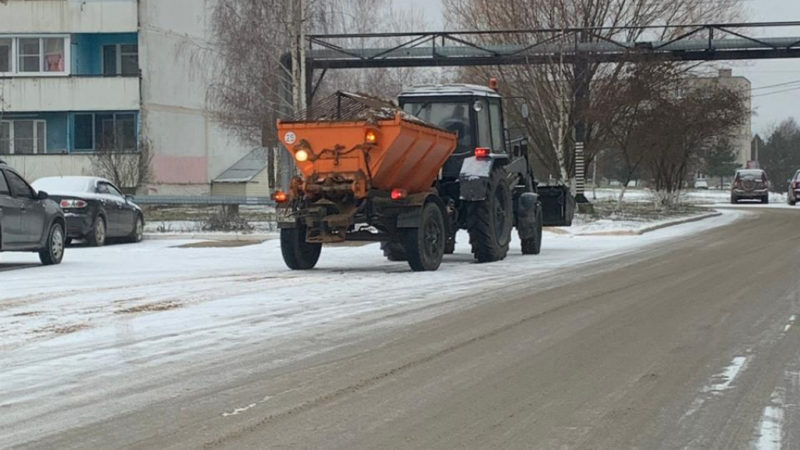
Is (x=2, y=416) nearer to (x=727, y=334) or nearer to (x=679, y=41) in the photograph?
(x=727, y=334)

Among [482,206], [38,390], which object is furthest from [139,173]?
[38,390]

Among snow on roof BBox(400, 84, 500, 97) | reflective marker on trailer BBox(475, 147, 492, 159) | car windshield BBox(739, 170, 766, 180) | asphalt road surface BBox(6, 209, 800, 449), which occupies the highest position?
snow on roof BBox(400, 84, 500, 97)

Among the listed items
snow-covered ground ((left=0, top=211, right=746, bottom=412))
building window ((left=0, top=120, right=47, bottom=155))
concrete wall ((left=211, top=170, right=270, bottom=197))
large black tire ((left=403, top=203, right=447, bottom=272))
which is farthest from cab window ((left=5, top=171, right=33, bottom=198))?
concrete wall ((left=211, top=170, right=270, bottom=197))

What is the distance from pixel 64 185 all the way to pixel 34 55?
2408cm

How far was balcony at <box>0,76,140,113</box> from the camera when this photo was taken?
4428 cm

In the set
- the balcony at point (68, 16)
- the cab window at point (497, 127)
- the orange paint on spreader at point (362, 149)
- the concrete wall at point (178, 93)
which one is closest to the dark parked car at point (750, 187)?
the concrete wall at point (178, 93)

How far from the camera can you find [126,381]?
8094mm

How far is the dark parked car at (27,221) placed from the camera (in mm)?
16734

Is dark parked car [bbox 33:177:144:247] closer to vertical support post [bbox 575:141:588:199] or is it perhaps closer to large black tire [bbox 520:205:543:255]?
large black tire [bbox 520:205:543:255]

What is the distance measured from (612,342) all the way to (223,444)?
462cm

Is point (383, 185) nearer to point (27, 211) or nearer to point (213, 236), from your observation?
point (27, 211)

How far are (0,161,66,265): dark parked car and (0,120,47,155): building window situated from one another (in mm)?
28748

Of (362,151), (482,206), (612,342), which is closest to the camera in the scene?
(612,342)

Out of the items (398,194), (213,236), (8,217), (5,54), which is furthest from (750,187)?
(8,217)
